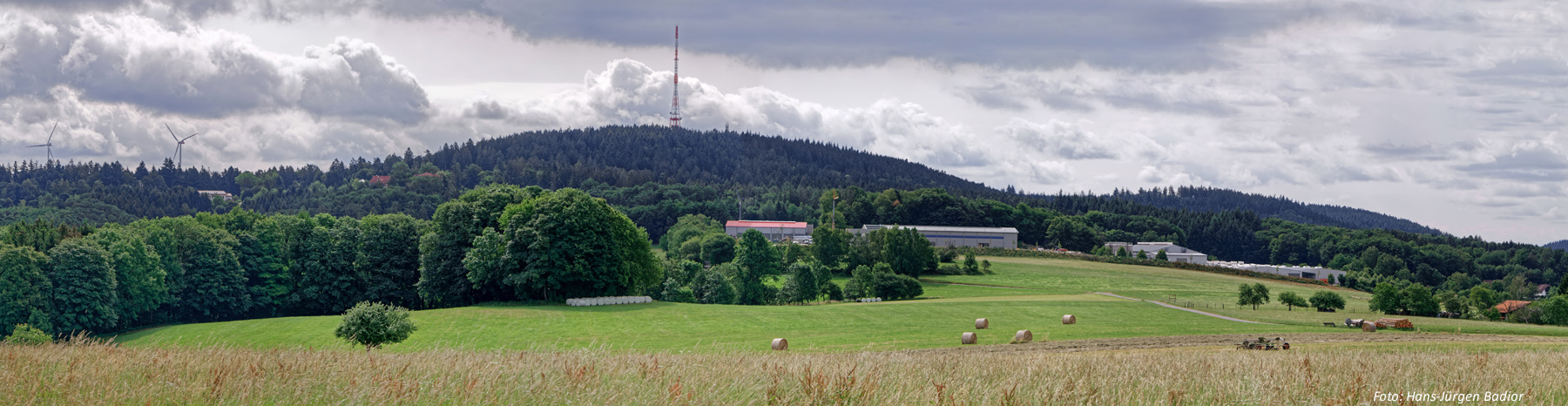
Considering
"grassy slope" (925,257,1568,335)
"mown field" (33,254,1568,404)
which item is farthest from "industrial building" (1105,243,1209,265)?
"mown field" (33,254,1568,404)

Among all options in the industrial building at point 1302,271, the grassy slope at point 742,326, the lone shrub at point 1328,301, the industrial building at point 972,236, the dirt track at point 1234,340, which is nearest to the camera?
the dirt track at point 1234,340

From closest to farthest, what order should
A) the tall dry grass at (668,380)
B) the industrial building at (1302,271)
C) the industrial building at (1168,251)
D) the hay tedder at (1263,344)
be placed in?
the tall dry grass at (668,380), the hay tedder at (1263,344), the industrial building at (1302,271), the industrial building at (1168,251)

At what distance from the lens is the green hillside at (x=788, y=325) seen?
47281 millimetres

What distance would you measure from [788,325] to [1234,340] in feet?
86.4

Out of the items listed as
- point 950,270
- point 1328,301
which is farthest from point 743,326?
point 950,270

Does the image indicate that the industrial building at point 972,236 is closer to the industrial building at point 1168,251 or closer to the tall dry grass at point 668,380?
the industrial building at point 1168,251

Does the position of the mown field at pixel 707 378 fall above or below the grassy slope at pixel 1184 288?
above

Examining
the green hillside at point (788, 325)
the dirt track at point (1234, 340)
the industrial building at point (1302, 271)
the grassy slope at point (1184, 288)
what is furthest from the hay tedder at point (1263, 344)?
the industrial building at point (1302, 271)

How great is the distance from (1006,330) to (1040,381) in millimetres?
43110

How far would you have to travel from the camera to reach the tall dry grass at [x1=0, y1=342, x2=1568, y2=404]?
28.4ft

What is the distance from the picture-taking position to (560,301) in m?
72.7

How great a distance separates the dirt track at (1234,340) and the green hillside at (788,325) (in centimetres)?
258

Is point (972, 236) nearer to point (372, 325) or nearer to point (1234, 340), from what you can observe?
point (1234, 340)

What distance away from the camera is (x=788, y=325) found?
57.5 metres
